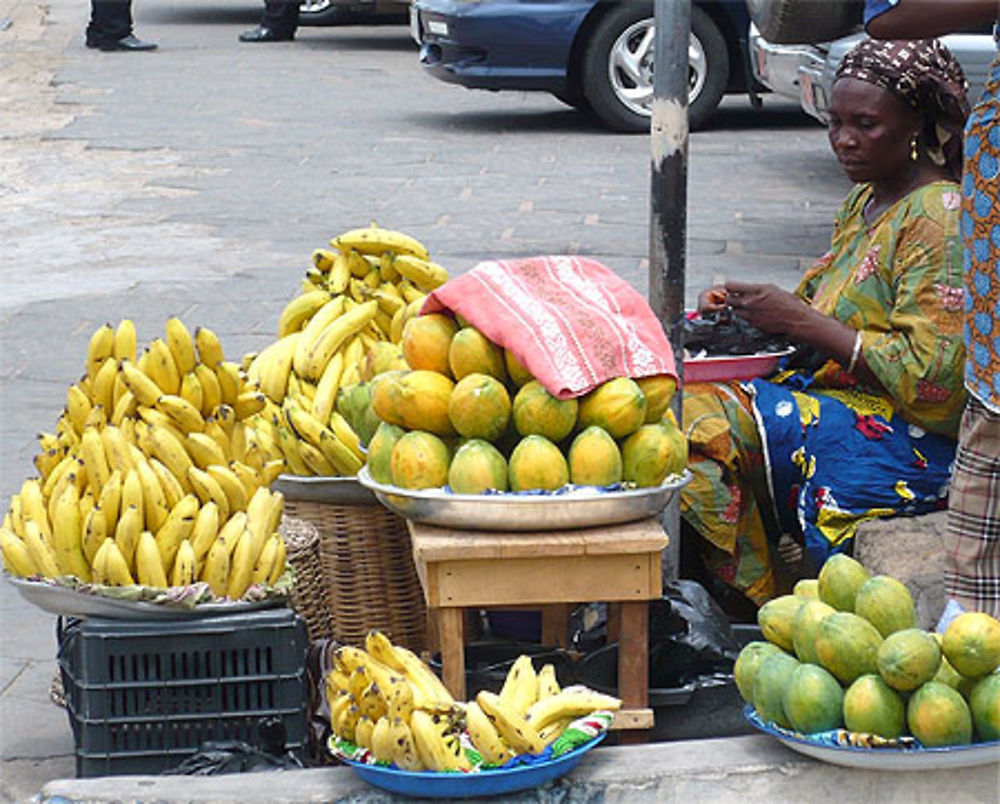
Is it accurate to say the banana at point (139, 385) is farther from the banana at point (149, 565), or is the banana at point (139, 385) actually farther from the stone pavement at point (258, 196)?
the stone pavement at point (258, 196)

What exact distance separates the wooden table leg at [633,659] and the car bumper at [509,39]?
8.88 meters

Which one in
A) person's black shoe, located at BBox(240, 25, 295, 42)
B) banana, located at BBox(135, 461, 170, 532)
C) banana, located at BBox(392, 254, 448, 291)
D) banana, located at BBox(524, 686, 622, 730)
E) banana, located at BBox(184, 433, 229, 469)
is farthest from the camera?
person's black shoe, located at BBox(240, 25, 295, 42)

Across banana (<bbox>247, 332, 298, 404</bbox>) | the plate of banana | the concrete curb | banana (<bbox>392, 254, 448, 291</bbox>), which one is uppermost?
banana (<bbox>392, 254, 448, 291</bbox>)

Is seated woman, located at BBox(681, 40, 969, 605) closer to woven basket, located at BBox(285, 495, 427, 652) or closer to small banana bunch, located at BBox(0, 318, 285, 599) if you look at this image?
woven basket, located at BBox(285, 495, 427, 652)

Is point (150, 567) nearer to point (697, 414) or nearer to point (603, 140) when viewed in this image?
point (697, 414)

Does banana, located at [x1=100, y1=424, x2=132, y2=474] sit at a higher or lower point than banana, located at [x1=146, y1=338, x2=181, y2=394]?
lower

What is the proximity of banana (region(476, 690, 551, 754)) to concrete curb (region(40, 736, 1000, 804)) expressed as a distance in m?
0.10

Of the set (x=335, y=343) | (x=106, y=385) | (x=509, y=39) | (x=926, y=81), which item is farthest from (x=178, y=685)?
(x=509, y=39)

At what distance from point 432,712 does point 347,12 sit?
55.6 ft

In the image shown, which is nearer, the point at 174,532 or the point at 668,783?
the point at 668,783

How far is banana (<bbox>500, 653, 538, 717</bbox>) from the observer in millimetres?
3168

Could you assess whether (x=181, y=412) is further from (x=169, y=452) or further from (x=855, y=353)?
(x=855, y=353)

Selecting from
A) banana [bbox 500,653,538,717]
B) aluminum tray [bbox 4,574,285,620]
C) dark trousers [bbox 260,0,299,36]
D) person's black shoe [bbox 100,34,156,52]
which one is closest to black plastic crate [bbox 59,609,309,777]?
aluminum tray [bbox 4,574,285,620]

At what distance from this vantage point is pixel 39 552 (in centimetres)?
348
